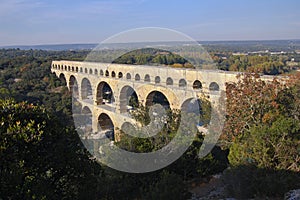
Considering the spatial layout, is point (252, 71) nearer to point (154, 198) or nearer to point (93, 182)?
point (154, 198)

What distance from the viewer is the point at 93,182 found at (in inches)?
198

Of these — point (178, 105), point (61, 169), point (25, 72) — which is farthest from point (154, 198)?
point (25, 72)

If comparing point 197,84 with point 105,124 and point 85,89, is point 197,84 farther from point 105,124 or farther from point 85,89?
point 85,89

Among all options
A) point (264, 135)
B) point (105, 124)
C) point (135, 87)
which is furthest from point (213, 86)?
point (105, 124)

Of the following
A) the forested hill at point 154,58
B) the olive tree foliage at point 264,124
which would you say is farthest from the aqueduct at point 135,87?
the forested hill at point 154,58

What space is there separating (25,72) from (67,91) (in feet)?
23.2

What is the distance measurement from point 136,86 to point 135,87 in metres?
0.12

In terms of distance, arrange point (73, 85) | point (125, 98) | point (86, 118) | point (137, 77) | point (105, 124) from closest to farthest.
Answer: point (125, 98) → point (137, 77) → point (105, 124) → point (86, 118) → point (73, 85)

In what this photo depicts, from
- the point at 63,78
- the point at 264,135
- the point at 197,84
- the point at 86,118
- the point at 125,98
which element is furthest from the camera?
the point at 63,78

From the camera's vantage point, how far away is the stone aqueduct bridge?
1234 cm

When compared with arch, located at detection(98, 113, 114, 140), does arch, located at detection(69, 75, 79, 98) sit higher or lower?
higher

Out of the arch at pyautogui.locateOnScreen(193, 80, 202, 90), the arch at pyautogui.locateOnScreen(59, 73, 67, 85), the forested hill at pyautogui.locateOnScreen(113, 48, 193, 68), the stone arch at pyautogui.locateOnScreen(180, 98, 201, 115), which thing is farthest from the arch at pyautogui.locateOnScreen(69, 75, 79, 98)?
the stone arch at pyautogui.locateOnScreen(180, 98, 201, 115)

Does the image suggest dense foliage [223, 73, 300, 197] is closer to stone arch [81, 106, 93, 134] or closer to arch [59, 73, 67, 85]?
stone arch [81, 106, 93, 134]

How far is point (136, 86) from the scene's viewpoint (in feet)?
50.8
